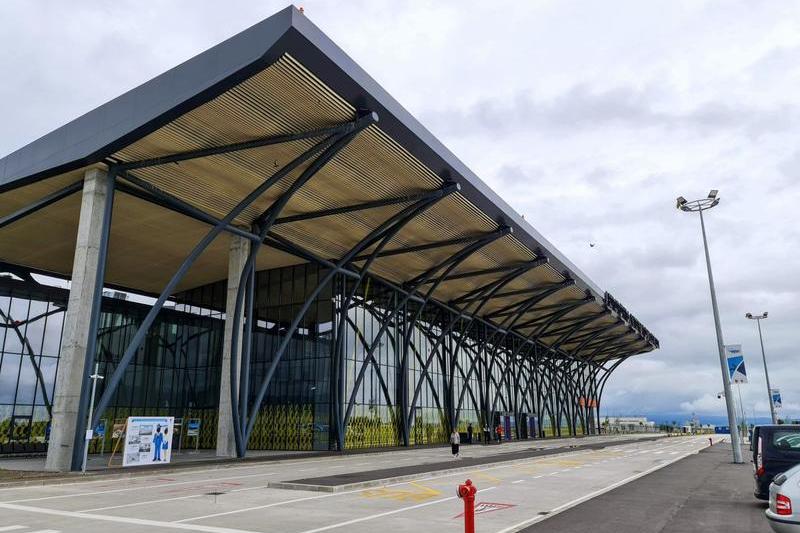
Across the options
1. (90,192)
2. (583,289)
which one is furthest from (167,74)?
(583,289)

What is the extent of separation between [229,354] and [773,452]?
887 inches

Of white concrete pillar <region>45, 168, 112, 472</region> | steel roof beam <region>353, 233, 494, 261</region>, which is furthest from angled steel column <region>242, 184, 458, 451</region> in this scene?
white concrete pillar <region>45, 168, 112, 472</region>

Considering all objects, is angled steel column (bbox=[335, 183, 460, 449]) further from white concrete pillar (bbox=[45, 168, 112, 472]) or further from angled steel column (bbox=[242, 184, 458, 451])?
white concrete pillar (bbox=[45, 168, 112, 472])

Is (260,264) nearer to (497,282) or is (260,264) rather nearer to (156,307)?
(156,307)

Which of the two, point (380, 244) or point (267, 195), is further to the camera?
point (380, 244)

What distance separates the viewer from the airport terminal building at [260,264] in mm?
19828

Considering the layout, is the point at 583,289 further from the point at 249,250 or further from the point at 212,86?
the point at 212,86

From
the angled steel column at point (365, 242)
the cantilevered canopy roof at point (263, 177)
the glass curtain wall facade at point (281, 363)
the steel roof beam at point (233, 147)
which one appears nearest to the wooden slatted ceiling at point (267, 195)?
the cantilevered canopy roof at point (263, 177)

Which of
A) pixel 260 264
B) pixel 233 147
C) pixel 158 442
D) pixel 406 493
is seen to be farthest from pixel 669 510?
pixel 260 264

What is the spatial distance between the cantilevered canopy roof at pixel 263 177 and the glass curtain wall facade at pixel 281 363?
6.94 feet

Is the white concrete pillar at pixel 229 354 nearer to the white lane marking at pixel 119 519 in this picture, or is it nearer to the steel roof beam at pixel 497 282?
the white lane marking at pixel 119 519

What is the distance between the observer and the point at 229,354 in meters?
28.1

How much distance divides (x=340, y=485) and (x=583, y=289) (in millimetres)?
A: 37087

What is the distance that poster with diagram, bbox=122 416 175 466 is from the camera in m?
20.5
